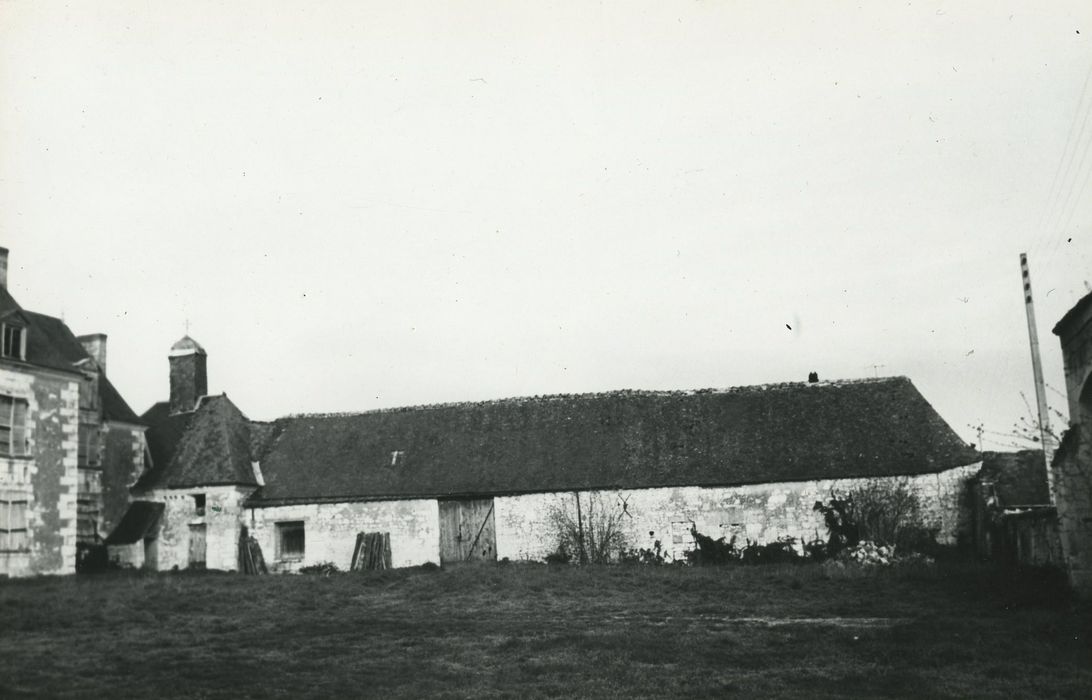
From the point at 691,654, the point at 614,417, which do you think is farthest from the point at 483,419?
the point at 691,654

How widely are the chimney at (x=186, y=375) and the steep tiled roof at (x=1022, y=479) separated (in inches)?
1118

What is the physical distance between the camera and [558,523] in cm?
2697

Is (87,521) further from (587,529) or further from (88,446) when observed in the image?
(587,529)

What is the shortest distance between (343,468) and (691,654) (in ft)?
65.1

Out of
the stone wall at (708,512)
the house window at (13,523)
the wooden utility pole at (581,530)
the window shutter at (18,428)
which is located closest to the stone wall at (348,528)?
the stone wall at (708,512)

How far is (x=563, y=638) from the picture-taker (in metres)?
12.8

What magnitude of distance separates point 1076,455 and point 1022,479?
19155 mm

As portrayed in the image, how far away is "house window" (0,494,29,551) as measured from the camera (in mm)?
22984

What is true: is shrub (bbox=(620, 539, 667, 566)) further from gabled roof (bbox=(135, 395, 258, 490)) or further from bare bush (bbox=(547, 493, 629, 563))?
gabled roof (bbox=(135, 395, 258, 490))

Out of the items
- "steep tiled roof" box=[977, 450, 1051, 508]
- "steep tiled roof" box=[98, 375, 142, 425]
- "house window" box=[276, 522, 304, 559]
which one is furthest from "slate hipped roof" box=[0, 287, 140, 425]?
"steep tiled roof" box=[977, 450, 1051, 508]

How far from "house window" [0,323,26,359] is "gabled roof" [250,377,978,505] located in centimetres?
814

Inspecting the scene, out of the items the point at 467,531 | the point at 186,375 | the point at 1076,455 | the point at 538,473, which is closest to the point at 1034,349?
the point at 1076,455

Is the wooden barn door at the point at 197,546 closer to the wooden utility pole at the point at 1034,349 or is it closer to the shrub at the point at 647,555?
the shrub at the point at 647,555

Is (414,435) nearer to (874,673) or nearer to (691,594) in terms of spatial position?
(691,594)
